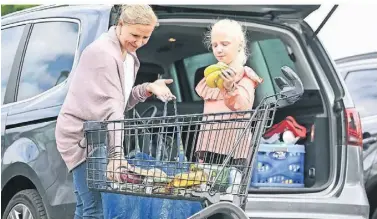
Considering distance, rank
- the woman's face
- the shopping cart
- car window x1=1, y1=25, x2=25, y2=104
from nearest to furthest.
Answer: the shopping cart → the woman's face → car window x1=1, y1=25, x2=25, y2=104

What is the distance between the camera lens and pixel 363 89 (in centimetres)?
517

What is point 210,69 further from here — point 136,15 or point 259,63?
point 136,15

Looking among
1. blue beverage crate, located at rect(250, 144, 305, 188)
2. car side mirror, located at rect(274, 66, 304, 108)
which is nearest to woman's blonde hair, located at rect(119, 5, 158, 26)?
car side mirror, located at rect(274, 66, 304, 108)

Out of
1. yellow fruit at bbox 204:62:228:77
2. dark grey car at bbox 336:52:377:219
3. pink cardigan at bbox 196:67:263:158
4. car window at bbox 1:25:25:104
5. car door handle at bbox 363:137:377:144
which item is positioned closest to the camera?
pink cardigan at bbox 196:67:263:158

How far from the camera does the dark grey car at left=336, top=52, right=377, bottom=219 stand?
5000 mm

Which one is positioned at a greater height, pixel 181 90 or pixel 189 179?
pixel 181 90

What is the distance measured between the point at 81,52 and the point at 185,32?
1.76ft

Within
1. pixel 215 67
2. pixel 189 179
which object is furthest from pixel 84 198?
pixel 215 67

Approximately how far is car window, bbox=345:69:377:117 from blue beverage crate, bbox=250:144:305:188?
0.61 meters

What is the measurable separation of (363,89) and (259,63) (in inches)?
36.0

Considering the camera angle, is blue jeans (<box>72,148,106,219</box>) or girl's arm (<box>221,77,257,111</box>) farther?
girl's arm (<box>221,77,257,111</box>)

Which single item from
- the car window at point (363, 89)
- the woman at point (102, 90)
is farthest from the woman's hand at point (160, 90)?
the car window at point (363, 89)

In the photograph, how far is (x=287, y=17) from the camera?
4629 millimetres

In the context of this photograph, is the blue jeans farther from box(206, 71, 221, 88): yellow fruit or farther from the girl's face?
the girl's face
